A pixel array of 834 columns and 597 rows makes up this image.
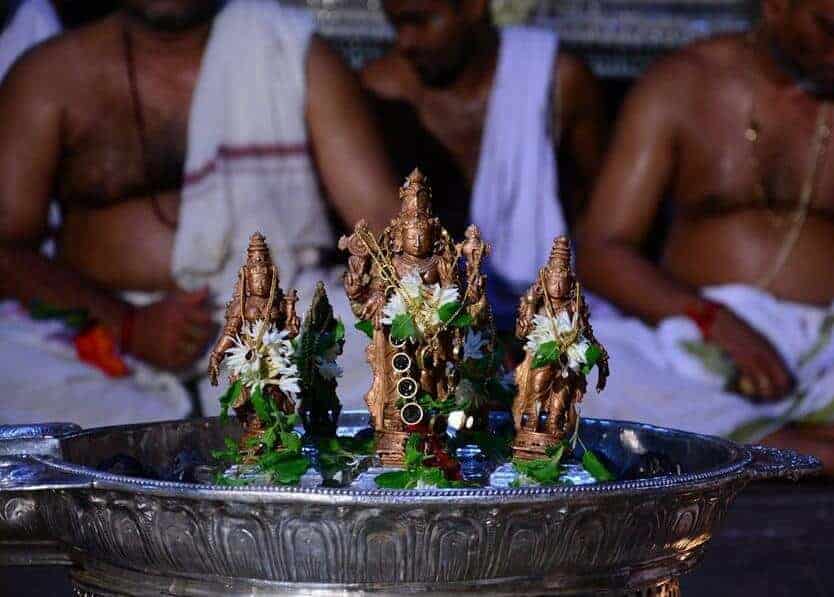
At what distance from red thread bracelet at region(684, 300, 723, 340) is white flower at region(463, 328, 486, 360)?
3045 millimetres

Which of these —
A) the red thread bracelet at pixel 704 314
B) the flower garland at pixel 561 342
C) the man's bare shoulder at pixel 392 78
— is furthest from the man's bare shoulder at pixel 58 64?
the flower garland at pixel 561 342

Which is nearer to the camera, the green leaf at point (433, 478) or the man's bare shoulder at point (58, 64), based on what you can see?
the green leaf at point (433, 478)

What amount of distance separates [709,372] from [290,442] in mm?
3294

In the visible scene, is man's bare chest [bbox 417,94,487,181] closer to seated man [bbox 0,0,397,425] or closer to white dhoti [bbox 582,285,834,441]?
seated man [bbox 0,0,397,425]

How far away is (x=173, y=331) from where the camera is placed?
507cm

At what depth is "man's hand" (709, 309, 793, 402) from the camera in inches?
201

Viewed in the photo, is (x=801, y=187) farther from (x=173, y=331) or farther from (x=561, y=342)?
(x=561, y=342)

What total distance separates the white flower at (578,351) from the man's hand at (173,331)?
121 inches

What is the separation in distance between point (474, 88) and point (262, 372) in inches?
138

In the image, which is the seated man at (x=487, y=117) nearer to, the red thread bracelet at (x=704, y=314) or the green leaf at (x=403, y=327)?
the red thread bracelet at (x=704, y=314)

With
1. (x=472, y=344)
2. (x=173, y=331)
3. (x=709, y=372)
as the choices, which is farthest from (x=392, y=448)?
(x=709, y=372)

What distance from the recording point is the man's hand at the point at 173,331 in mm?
5082

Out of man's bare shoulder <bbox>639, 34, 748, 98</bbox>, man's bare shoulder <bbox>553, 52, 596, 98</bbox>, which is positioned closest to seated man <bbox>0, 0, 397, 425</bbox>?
man's bare shoulder <bbox>553, 52, 596, 98</bbox>

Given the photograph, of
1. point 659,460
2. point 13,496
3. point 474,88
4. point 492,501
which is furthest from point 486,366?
point 474,88
